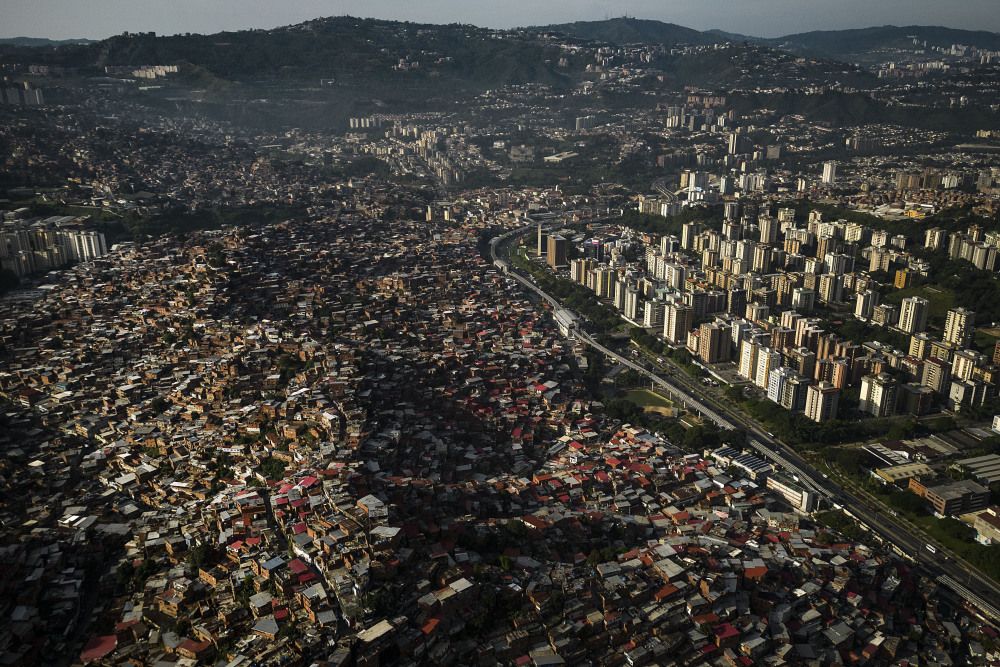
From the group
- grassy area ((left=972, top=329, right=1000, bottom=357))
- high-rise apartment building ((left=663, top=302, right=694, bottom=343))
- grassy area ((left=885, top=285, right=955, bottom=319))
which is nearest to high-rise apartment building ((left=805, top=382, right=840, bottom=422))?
high-rise apartment building ((left=663, top=302, right=694, bottom=343))

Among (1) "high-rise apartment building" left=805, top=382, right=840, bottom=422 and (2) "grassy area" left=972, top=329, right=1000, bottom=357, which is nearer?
(1) "high-rise apartment building" left=805, top=382, right=840, bottom=422

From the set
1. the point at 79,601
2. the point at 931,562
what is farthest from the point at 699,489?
the point at 79,601

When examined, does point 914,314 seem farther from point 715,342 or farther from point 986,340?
point 715,342

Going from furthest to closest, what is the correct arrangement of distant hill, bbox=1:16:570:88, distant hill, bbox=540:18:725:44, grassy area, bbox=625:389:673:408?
distant hill, bbox=540:18:725:44, distant hill, bbox=1:16:570:88, grassy area, bbox=625:389:673:408

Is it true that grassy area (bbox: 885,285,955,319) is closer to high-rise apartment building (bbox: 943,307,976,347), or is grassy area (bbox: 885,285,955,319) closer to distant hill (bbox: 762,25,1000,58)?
high-rise apartment building (bbox: 943,307,976,347)

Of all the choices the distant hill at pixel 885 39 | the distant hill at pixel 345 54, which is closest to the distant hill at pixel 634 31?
the distant hill at pixel 885 39

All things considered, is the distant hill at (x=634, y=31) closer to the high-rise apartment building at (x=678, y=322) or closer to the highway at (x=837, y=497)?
the high-rise apartment building at (x=678, y=322)
